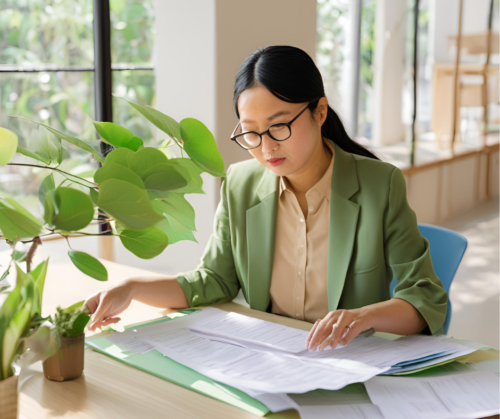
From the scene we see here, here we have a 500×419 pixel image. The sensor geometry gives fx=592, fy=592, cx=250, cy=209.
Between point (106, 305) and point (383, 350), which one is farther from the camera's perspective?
point (106, 305)

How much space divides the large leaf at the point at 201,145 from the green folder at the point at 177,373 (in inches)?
14.5

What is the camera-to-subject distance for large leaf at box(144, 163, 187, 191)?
89 centimetres

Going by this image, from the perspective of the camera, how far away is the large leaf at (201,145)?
99 cm

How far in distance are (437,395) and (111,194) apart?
63cm

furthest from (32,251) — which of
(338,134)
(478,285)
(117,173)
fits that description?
(478,285)

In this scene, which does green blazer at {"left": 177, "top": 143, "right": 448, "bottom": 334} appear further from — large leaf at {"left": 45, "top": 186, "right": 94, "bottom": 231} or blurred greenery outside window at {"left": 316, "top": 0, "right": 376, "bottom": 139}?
blurred greenery outside window at {"left": 316, "top": 0, "right": 376, "bottom": 139}

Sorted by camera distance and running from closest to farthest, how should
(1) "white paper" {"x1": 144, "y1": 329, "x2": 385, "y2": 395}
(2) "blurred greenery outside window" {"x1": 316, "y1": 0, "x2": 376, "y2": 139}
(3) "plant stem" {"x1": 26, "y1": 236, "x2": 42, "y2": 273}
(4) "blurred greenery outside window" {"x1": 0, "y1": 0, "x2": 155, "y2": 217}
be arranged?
(3) "plant stem" {"x1": 26, "y1": 236, "x2": 42, "y2": 273} < (1) "white paper" {"x1": 144, "y1": 329, "x2": 385, "y2": 395} < (4) "blurred greenery outside window" {"x1": 0, "y1": 0, "x2": 155, "y2": 217} < (2) "blurred greenery outside window" {"x1": 316, "y1": 0, "x2": 376, "y2": 139}

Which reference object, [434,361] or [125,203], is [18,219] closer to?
[125,203]

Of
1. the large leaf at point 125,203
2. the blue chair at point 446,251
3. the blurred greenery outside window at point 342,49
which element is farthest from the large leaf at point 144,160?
the blurred greenery outside window at point 342,49

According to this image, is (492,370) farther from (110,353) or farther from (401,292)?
(110,353)

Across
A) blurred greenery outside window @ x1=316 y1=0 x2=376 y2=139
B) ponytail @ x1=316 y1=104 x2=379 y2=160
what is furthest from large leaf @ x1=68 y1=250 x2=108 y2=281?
blurred greenery outside window @ x1=316 y1=0 x2=376 y2=139

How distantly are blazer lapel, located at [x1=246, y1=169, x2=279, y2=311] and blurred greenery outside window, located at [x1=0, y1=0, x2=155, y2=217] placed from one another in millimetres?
2890

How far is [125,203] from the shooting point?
77cm

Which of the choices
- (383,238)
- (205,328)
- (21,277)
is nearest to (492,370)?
(383,238)
